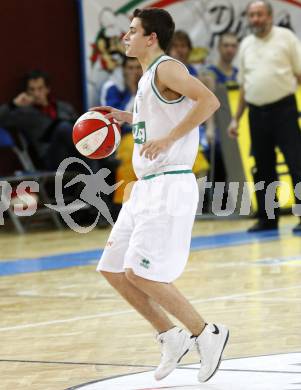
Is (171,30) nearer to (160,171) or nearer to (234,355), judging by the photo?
(160,171)

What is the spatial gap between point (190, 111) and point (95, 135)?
78cm

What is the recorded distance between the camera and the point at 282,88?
505 inches

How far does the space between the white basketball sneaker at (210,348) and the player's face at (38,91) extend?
31.3 feet

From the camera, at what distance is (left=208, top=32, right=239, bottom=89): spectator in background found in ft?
53.7

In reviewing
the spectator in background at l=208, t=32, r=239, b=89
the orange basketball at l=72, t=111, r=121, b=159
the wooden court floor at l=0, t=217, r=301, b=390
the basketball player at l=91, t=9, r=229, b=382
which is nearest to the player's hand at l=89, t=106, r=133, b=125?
the orange basketball at l=72, t=111, r=121, b=159

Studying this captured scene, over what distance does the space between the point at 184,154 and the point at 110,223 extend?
9157mm

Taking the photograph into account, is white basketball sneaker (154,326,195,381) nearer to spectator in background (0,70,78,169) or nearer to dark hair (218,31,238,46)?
spectator in background (0,70,78,169)

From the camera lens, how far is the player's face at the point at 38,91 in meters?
15.0

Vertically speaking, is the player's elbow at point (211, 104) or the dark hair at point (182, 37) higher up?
the player's elbow at point (211, 104)

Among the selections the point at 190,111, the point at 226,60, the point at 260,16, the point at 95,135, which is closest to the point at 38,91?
the point at 226,60

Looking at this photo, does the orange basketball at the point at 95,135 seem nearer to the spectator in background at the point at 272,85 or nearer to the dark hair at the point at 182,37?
the spectator in background at the point at 272,85

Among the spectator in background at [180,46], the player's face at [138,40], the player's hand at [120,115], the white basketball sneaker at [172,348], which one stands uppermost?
the player's face at [138,40]

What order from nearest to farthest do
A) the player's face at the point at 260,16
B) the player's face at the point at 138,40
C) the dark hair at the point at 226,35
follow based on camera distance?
the player's face at the point at 138,40
the player's face at the point at 260,16
the dark hair at the point at 226,35

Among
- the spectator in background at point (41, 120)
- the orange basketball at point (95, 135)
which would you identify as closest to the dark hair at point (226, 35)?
the spectator in background at point (41, 120)
